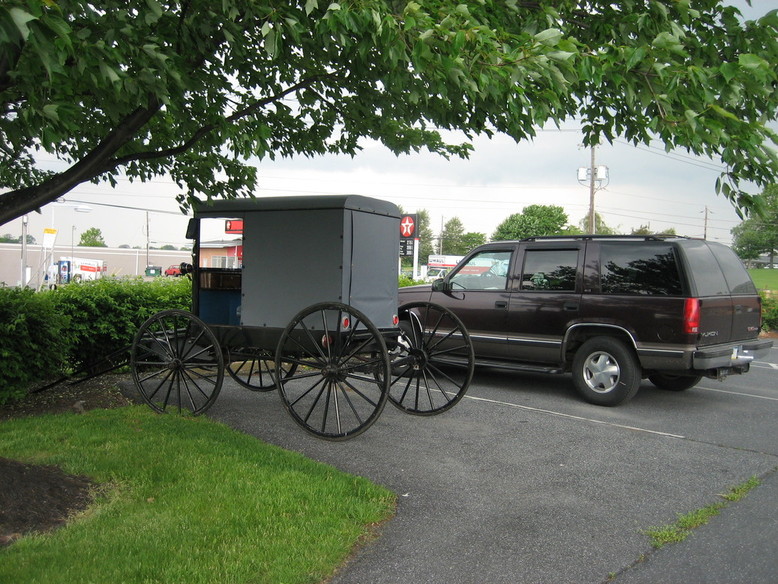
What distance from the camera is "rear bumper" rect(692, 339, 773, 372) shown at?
292 inches

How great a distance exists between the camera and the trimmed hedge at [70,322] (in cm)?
698

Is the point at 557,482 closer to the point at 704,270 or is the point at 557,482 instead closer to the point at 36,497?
the point at 36,497

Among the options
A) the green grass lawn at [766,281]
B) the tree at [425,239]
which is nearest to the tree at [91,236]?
the tree at [425,239]

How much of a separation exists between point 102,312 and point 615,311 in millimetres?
6700

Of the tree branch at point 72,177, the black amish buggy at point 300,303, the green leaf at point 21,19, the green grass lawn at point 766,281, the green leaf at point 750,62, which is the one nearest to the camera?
the green leaf at point 21,19

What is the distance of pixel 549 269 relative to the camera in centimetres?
888

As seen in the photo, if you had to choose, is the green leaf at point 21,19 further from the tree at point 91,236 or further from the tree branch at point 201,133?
the tree at point 91,236

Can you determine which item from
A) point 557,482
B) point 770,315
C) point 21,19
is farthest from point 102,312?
point 770,315

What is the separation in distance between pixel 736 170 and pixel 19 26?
3892mm

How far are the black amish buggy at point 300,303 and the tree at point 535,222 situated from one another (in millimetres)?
71020

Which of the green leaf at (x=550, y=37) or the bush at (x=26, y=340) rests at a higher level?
the green leaf at (x=550, y=37)

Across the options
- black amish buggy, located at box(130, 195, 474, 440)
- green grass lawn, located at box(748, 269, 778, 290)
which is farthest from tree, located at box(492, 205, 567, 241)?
black amish buggy, located at box(130, 195, 474, 440)

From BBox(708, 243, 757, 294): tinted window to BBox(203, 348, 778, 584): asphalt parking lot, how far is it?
151 cm

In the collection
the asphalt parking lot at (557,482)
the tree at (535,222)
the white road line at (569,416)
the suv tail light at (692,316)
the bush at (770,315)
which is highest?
the tree at (535,222)
